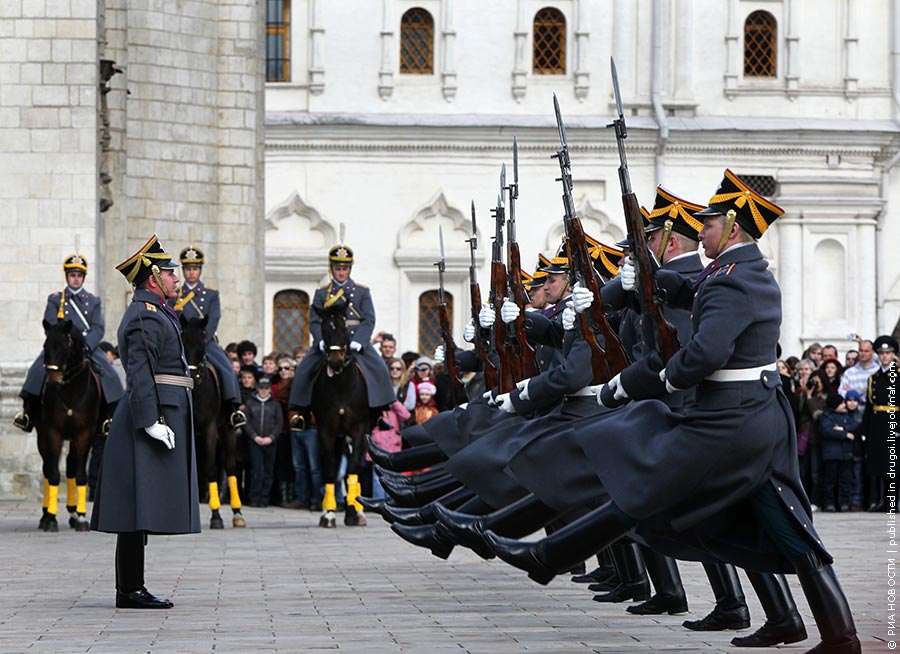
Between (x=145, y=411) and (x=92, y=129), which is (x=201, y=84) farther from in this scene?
(x=145, y=411)

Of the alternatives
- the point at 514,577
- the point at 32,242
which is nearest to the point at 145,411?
the point at 514,577

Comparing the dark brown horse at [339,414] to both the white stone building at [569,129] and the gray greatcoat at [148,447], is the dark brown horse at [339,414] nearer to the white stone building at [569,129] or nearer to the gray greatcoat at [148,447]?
the gray greatcoat at [148,447]

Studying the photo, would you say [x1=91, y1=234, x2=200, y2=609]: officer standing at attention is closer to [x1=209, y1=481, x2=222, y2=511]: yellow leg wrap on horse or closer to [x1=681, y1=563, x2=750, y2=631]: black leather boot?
[x1=681, y1=563, x2=750, y2=631]: black leather boot

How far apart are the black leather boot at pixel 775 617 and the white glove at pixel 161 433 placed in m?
3.44

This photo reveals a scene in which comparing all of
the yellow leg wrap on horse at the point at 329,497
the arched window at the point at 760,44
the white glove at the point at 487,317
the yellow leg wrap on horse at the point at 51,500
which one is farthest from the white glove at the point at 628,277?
the arched window at the point at 760,44

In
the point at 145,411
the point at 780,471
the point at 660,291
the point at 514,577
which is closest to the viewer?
the point at 780,471

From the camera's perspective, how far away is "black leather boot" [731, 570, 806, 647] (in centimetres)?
838

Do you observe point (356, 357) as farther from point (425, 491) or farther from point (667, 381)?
point (667, 381)

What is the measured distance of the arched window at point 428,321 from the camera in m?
38.3

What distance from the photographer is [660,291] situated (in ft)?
28.3

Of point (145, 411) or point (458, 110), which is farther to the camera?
point (458, 110)

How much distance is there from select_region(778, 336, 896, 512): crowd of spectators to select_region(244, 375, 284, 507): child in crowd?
5447 mm

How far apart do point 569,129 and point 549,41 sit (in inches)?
107

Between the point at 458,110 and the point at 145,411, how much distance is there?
28.7 metres
